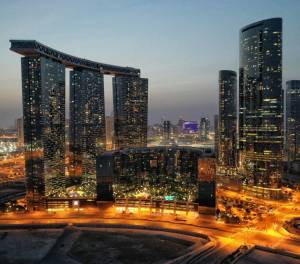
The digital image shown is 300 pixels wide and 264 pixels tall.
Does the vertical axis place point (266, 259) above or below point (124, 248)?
above

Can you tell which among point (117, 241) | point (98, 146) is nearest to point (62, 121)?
point (98, 146)

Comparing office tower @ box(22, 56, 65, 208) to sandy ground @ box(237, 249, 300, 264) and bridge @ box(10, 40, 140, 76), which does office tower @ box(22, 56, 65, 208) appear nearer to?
bridge @ box(10, 40, 140, 76)

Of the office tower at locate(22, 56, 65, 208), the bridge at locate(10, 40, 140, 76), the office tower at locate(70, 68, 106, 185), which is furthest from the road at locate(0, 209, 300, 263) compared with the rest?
the office tower at locate(70, 68, 106, 185)

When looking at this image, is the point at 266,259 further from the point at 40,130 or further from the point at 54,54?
the point at 54,54

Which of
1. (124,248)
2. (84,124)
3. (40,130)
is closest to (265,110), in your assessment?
(84,124)

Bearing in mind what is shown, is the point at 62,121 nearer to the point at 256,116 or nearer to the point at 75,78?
the point at 75,78

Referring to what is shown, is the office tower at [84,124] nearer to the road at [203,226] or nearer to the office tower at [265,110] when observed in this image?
the road at [203,226]
